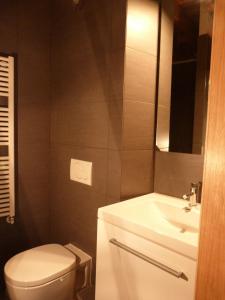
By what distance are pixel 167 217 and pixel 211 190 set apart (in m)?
0.83

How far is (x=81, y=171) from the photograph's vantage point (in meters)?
1.81

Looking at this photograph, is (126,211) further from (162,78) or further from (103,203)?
(162,78)

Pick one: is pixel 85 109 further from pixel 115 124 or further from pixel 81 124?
pixel 115 124

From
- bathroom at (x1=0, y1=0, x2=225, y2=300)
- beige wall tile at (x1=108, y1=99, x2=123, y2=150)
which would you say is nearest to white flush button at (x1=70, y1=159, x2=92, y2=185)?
bathroom at (x1=0, y1=0, x2=225, y2=300)

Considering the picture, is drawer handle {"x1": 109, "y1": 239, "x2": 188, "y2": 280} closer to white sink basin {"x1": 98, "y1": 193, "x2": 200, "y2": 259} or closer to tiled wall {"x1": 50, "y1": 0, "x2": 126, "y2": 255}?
white sink basin {"x1": 98, "y1": 193, "x2": 200, "y2": 259}

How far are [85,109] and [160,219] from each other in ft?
2.92

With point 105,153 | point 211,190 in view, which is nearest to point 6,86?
point 105,153

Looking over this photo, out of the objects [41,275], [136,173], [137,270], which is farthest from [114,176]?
[41,275]

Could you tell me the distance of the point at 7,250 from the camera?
1.97m

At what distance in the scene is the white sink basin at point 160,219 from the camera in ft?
3.29

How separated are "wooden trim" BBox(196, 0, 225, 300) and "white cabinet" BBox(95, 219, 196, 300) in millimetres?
301

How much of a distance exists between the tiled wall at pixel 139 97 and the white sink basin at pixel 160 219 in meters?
0.16

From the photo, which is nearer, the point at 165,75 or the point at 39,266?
the point at 39,266

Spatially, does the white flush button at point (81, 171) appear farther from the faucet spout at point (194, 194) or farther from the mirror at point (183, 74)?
Result: the faucet spout at point (194, 194)
